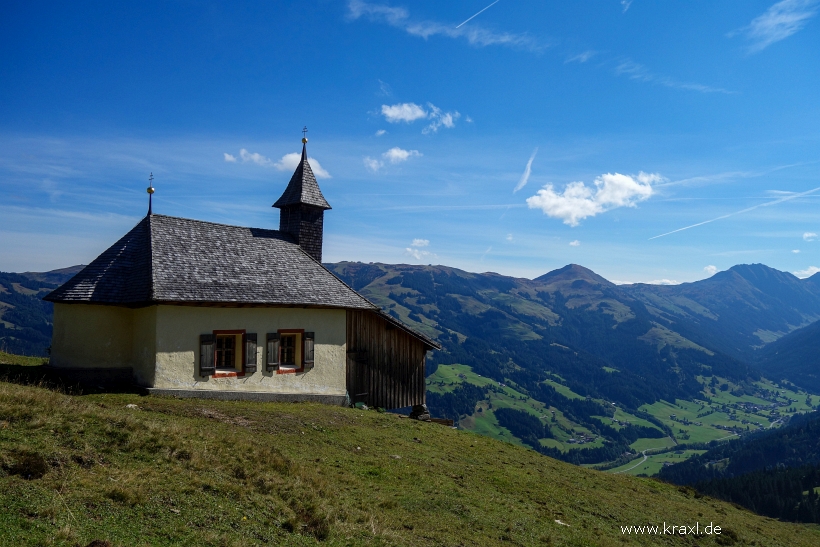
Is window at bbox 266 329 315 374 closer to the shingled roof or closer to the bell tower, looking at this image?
the shingled roof

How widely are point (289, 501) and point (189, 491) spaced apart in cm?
221

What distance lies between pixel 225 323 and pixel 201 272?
269 centimetres

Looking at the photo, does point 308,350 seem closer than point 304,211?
Yes

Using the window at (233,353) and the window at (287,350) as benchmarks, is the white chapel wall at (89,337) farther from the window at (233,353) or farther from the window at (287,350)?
the window at (287,350)

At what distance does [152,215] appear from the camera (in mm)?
26844

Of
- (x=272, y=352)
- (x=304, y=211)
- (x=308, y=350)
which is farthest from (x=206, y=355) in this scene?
(x=304, y=211)

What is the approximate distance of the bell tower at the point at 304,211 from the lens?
33531 millimetres

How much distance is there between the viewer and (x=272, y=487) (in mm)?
12594

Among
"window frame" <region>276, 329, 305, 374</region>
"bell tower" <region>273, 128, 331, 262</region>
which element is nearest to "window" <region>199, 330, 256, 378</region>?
"window frame" <region>276, 329, 305, 374</region>

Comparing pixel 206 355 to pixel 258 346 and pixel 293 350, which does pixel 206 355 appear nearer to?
pixel 258 346

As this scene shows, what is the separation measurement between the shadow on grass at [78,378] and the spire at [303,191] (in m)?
14.3

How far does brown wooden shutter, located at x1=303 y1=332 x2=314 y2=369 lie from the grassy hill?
4.39 metres

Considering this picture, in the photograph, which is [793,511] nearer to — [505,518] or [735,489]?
[735,489]

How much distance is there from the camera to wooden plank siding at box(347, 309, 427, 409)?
99.1ft
